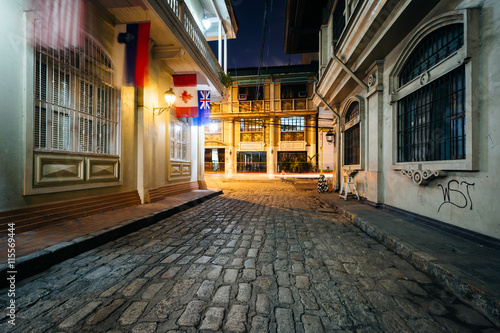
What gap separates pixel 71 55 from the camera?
4.95m

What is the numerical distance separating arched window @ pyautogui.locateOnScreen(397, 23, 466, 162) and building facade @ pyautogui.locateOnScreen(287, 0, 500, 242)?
2 cm

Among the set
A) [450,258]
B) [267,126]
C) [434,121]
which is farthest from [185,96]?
[267,126]

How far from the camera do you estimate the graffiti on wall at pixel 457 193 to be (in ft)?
11.9

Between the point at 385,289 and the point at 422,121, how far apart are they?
439 centimetres

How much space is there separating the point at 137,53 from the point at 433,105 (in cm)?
726

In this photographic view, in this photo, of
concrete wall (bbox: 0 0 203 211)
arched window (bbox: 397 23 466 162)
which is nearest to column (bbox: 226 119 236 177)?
concrete wall (bbox: 0 0 203 211)

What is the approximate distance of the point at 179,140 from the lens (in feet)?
33.0

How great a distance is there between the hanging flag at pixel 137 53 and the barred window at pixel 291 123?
20299 mm

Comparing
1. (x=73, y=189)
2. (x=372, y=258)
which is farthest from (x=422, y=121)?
(x=73, y=189)

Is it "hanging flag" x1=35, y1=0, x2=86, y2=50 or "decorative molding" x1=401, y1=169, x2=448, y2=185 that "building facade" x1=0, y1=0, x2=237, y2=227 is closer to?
"hanging flag" x1=35, y1=0, x2=86, y2=50

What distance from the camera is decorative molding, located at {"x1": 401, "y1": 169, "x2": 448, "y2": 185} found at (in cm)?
414

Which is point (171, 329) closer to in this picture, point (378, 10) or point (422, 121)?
point (422, 121)

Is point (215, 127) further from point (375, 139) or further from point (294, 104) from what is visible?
point (375, 139)

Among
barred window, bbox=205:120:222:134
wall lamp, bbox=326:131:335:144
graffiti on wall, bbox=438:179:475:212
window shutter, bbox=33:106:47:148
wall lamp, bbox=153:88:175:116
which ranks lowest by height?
graffiti on wall, bbox=438:179:475:212
